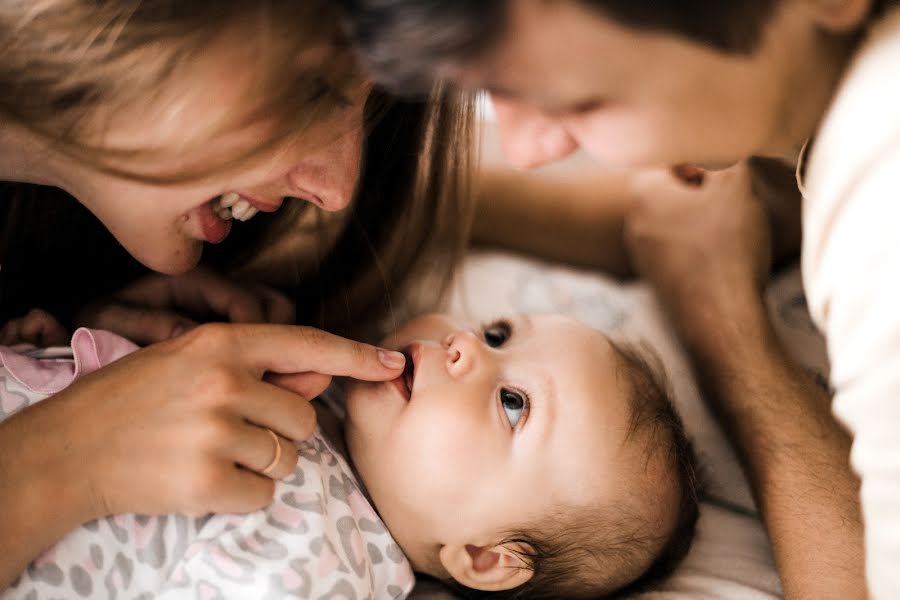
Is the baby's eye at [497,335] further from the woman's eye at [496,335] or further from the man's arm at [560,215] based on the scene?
the man's arm at [560,215]

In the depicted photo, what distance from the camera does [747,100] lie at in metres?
0.75

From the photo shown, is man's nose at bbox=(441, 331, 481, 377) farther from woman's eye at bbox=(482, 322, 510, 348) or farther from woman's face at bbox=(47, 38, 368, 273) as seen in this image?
woman's face at bbox=(47, 38, 368, 273)

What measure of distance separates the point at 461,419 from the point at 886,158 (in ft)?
1.84

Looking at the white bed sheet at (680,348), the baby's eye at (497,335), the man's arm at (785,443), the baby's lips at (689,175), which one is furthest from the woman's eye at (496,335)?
the baby's lips at (689,175)

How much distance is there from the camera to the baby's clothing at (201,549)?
96cm

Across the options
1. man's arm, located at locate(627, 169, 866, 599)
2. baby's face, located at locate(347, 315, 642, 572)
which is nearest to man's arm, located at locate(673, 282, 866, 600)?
man's arm, located at locate(627, 169, 866, 599)

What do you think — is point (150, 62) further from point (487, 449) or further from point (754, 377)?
point (754, 377)

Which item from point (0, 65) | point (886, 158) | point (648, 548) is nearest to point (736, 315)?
point (648, 548)

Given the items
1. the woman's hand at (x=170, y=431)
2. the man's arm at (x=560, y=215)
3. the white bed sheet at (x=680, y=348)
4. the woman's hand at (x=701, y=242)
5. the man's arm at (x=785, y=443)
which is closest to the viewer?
the woman's hand at (x=170, y=431)

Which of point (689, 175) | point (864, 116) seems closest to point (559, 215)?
point (689, 175)

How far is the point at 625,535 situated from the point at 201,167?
67 cm

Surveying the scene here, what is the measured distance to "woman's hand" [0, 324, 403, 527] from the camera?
90cm

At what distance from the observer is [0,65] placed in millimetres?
875

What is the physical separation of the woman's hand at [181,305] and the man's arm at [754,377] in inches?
25.0
